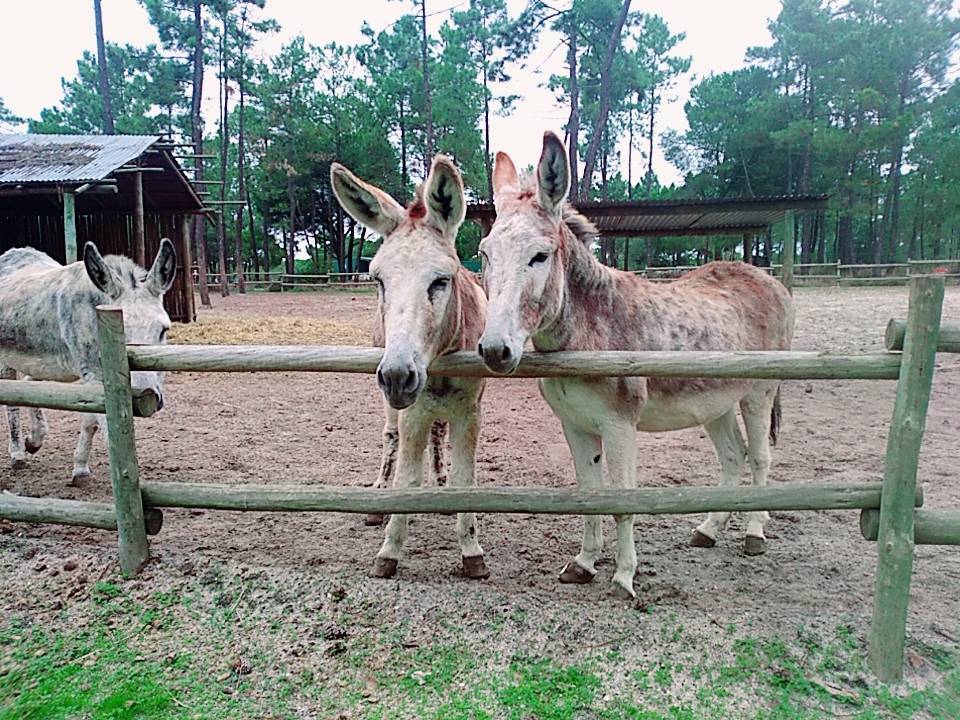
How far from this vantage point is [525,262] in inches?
109

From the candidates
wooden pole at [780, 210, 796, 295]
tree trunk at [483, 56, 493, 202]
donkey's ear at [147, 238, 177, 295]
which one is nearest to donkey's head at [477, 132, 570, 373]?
donkey's ear at [147, 238, 177, 295]

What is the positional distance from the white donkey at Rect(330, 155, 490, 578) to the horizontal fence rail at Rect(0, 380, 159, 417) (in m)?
1.32

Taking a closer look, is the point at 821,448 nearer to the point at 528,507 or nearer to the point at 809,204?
the point at 528,507

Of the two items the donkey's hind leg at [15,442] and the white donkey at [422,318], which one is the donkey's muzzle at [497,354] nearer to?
the white donkey at [422,318]

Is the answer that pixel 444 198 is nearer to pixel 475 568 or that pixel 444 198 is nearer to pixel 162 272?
pixel 475 568

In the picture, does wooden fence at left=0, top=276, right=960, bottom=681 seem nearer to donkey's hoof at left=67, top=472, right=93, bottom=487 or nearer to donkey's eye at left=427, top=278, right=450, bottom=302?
donkey's eye at left=427, top=278, right=450, bottom=302

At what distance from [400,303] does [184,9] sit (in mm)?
32025

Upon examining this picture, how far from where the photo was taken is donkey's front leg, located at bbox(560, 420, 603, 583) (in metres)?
3.35

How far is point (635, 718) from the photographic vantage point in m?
2.40

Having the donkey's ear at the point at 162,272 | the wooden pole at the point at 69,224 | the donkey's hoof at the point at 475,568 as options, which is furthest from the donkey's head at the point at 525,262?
the wooden pole at the point at 69,224

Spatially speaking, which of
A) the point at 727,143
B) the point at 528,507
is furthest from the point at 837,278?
the point at 528,507

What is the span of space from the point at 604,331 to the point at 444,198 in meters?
1.12

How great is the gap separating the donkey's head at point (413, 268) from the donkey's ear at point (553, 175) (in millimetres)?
395

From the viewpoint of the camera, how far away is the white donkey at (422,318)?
2506 mm
